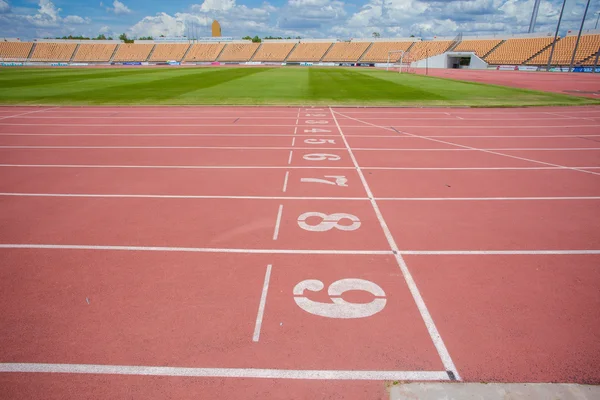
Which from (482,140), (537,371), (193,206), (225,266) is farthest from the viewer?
(482,140)

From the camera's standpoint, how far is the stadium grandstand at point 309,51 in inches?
3383

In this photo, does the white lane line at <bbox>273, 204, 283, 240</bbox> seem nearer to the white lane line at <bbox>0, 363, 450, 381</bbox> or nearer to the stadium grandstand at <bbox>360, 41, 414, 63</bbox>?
the white lane line at <bbox>0, 363, 450, 381</bbox>

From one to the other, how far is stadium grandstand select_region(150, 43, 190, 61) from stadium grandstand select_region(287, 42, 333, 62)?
30.5 m

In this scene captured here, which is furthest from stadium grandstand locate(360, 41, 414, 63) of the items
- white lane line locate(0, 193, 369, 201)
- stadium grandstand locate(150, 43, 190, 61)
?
white lane line locate(0, 193, 369, 201)

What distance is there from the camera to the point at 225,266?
5.17m

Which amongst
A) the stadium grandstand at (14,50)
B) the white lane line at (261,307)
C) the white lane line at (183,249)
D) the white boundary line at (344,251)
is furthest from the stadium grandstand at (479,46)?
the stadium grandstand at (14,50)

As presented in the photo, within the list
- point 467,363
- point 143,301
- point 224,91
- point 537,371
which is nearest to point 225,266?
point 143,301

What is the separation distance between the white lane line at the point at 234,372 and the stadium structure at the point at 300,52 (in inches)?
2706

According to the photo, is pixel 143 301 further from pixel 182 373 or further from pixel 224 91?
pixel 224 91

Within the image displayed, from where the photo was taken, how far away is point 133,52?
308ft

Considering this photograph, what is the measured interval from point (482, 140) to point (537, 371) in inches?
425

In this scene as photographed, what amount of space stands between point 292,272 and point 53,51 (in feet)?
375

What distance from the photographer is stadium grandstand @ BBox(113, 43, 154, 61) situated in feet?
302

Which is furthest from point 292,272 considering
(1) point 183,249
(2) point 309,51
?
(2) point 309,51
